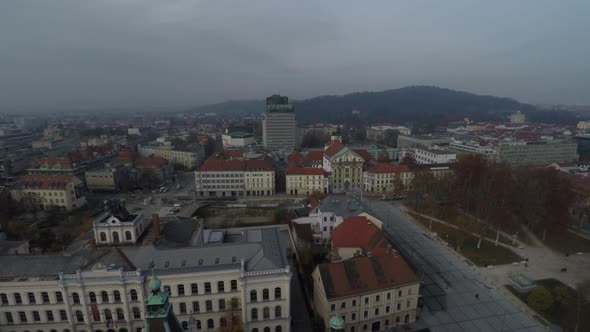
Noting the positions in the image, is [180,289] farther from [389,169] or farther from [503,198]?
[389,169]

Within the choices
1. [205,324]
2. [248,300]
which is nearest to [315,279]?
[248,300]

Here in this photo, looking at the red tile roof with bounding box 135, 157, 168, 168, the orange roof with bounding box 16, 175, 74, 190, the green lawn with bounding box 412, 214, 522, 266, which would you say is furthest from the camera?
the red tile roof with bounding box 135, 157, 168, 168

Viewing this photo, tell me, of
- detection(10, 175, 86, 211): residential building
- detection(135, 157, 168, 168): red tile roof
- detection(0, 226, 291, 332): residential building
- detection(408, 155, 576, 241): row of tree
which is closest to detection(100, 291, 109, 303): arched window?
detection(0, 226, 291, 332): residential building

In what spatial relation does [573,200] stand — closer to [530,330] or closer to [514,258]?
[514,258]

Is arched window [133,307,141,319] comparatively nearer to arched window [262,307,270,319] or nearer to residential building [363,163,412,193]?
arched window [262,307,270,319]

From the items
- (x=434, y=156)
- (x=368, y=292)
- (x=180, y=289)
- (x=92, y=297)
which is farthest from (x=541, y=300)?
(x=434, y=156)

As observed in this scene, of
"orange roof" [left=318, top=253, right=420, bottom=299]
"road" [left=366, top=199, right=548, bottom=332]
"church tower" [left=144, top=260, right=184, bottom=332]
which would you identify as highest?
"church tower" [left=144, top=260, right=184, bottom=332]

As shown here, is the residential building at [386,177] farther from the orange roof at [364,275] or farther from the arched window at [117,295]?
the arched window at [117,295]

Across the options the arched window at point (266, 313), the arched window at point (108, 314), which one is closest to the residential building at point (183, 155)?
the arched window at point (108, 314)
